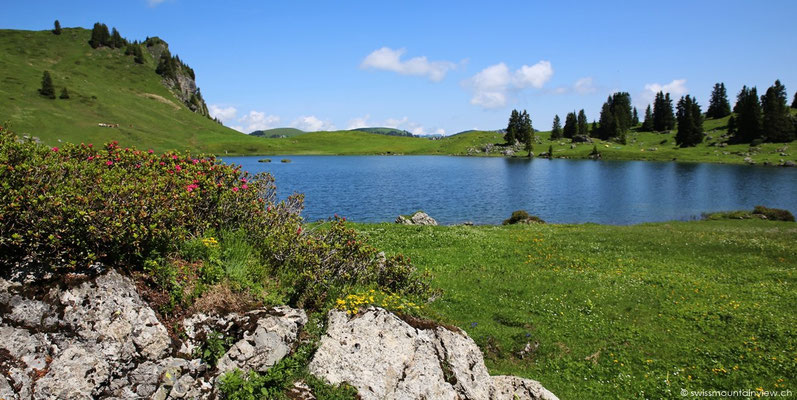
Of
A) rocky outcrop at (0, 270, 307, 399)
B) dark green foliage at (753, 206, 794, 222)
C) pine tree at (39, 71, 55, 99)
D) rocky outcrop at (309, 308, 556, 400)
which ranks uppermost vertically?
pine tree at (39, 71, 55, 99)

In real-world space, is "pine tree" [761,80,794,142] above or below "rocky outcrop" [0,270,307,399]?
above

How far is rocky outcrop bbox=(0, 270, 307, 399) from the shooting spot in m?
6.40

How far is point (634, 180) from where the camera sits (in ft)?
320

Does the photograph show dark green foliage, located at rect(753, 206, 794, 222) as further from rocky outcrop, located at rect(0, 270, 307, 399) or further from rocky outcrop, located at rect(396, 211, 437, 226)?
rocky outcrop, located at rect(0, 270, 307, 399)

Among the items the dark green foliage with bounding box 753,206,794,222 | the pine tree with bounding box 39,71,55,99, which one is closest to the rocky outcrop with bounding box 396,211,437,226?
the dark green foliage with bounding box 753,206,794,222

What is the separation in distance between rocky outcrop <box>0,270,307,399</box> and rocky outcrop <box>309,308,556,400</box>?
1.42 metres

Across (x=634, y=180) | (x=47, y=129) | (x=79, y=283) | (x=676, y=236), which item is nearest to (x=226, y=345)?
(x=79, y=283)

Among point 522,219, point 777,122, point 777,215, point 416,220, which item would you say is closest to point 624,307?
point 416,220

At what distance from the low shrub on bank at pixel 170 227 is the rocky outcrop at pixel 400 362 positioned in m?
1.63

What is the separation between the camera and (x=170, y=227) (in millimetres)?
9641

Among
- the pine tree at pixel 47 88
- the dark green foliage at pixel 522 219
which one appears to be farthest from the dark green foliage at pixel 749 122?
the pine tree at pixel 47 88

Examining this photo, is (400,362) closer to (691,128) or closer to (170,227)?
(170,227)

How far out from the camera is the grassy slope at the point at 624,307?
13.4 m

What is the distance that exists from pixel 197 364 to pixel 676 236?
3512cm
